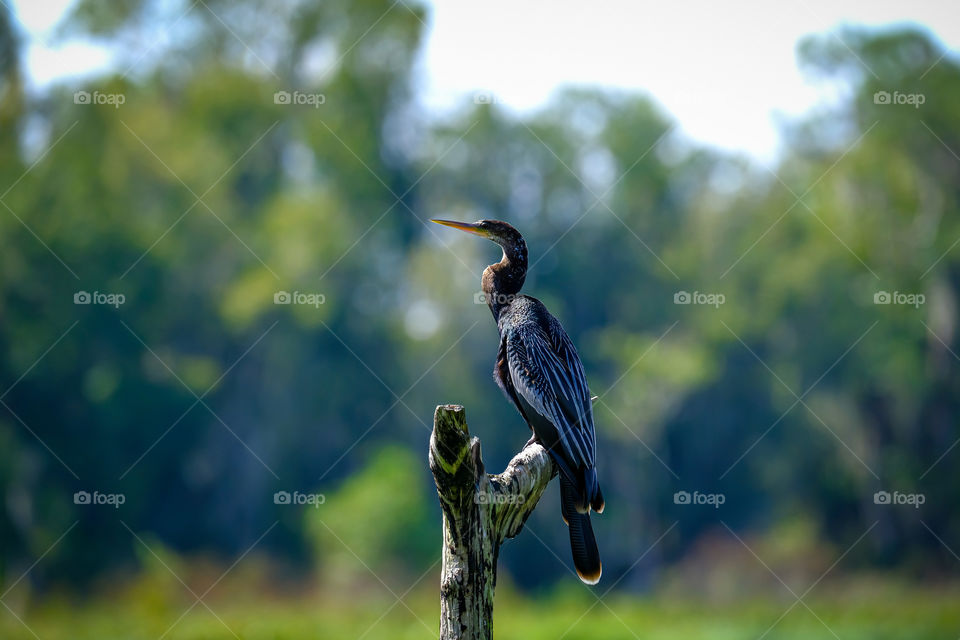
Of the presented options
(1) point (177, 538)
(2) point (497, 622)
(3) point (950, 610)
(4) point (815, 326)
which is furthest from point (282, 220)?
(3) point (950, 610)

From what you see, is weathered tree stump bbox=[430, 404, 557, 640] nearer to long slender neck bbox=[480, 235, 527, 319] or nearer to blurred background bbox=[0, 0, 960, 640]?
long slender neck bbox=[480, 235, 527, 319]

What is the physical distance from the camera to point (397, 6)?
33438 mm

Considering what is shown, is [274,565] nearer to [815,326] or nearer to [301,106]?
[301,106]
